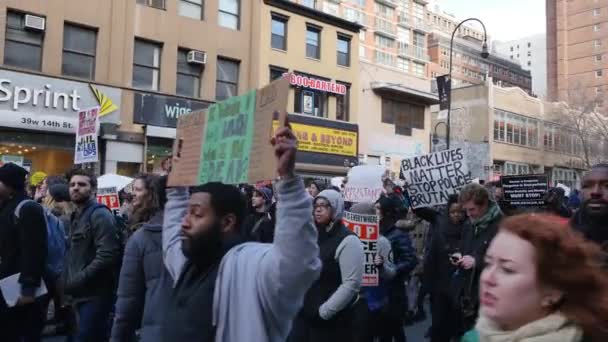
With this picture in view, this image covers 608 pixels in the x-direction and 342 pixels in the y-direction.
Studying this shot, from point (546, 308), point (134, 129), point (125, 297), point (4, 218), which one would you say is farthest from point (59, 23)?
point (546, 308)

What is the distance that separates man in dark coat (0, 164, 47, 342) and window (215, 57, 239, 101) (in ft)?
59.8

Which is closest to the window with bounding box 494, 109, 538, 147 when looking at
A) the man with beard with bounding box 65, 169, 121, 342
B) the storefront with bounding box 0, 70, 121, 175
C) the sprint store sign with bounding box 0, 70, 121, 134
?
the sprint store sign with bounding box 0, 70, 121, 134

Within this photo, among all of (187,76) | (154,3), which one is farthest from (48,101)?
(154,3)

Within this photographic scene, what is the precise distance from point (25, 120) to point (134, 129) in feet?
12.1

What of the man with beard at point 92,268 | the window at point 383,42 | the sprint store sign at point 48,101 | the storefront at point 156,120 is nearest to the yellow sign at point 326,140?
the storefront at point 156,120

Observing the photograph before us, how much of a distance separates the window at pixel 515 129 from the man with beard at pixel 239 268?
4158cm

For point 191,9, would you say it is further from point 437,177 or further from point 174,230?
point 174,230

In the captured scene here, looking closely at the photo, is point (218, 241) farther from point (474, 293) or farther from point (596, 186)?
point (474, 293)

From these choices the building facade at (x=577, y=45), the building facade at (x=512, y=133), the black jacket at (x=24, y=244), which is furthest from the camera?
the building facade at (x=577, y=45)

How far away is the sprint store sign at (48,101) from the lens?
58.5ft

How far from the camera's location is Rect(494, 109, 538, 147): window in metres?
42.2

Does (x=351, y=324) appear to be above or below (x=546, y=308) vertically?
below

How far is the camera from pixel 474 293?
496 centimetres

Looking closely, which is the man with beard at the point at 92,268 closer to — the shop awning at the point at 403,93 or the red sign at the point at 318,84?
the red sign at the point at 318,84
